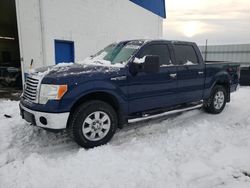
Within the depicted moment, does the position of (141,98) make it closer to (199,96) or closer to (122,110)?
(122,110)

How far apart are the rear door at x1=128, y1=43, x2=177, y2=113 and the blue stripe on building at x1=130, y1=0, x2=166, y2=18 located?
10419mm

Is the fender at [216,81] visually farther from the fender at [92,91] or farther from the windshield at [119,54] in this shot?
the fender at [92,91]

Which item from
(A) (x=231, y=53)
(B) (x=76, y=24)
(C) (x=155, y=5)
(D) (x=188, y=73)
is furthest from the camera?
(C) (x=155, y=5)

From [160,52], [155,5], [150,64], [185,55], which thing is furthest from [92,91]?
[155,5]

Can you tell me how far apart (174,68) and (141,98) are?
1.08 meters

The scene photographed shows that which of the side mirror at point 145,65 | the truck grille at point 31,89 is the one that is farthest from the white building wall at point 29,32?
the side mirror at point 145,65

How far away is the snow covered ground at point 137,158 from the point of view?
3092 mm

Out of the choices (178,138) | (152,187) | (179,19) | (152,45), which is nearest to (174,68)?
(152,45)

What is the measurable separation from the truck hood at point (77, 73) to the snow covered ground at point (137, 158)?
118 centimetres

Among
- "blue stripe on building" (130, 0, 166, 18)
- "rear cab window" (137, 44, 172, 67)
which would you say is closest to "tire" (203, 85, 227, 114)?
"rear cab window" (137, 44, 172, 67)

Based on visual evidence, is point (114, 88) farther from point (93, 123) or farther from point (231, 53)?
point (231, 53)

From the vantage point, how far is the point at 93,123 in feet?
13.3

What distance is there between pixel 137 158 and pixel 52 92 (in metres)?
1.68

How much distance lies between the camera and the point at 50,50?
952 cm
